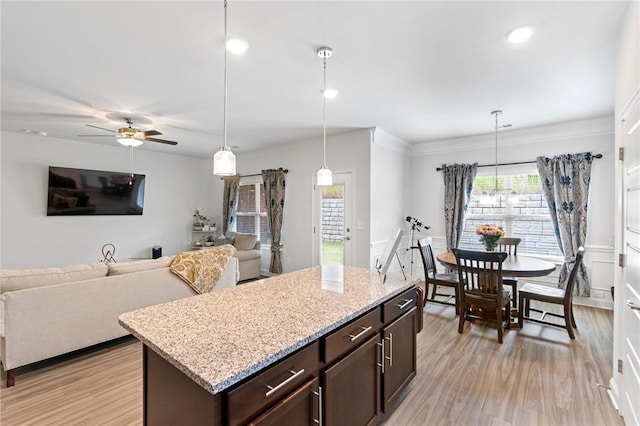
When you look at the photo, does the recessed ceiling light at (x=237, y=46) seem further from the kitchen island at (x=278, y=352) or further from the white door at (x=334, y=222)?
the white door at (x=334, y=222)

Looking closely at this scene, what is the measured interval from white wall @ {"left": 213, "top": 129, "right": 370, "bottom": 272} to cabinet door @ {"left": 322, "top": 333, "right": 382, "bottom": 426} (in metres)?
3.09

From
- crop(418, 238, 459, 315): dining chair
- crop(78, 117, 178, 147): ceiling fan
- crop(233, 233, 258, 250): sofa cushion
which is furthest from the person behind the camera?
crop(233, 233, 258, 250): sofa cushion

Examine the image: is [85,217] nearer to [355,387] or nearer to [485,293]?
[355,387]

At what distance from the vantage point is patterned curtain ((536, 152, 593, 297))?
4270mm

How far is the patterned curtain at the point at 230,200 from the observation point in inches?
272

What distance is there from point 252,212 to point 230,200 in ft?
2.14

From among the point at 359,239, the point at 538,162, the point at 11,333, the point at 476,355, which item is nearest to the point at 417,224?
the point at 359,239

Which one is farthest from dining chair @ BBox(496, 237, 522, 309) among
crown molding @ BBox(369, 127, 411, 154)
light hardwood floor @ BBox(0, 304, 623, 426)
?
A: crown molding @ BBox(369, 127, 411, 154)

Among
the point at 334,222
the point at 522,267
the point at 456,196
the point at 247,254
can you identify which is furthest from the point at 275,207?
the point at 522,267

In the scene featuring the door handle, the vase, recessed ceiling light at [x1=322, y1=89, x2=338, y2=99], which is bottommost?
the door handle

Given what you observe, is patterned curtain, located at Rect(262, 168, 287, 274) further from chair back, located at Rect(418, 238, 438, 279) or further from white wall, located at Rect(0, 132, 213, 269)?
chair back, located at Rect(418, 238, 438, 279)

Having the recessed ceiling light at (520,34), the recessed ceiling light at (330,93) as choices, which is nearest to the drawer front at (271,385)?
the recessed ceiling light at (520,34)

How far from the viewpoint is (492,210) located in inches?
205

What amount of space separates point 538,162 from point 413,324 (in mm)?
3881
